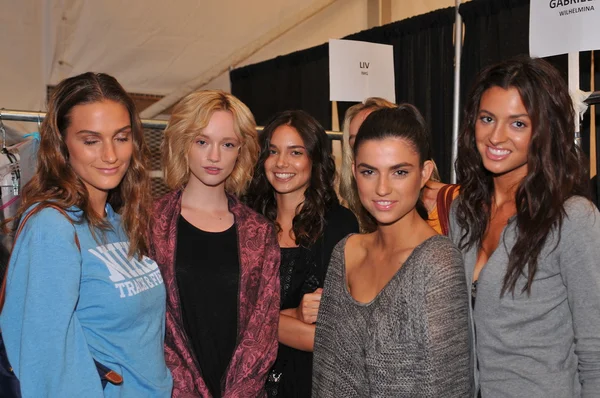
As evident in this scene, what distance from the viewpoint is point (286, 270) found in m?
2.36

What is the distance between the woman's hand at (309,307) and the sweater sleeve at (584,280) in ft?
2.85

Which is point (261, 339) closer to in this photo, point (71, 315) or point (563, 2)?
point (71, 315)

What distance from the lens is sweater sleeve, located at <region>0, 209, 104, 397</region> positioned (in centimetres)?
149

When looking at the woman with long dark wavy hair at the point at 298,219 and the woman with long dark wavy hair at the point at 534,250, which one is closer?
the woman with long dark wavy hair at the point at 534,250

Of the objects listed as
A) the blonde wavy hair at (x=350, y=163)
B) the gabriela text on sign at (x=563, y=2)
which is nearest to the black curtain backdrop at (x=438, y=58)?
the blonde wavy hair at (x=350, y=163)

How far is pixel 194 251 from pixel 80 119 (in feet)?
1.98

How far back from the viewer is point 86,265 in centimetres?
163

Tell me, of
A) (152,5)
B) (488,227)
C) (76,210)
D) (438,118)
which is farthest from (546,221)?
(152,5)

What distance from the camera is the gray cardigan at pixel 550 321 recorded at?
158 centimetres

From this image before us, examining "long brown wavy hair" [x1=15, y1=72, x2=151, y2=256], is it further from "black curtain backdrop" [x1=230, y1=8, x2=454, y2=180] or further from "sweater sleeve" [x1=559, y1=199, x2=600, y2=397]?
"black curtain backdrop" [x1=230, y1=8, x2=454, y2=180]

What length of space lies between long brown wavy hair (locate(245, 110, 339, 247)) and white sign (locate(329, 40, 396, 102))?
474 millimetres

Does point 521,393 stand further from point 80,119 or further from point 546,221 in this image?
point 80,119

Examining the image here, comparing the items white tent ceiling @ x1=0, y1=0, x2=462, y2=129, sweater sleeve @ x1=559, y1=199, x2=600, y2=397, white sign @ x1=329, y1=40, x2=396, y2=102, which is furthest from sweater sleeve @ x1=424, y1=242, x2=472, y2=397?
white tent ceiling @ x1=0, y1=0, x2=462, y2=129

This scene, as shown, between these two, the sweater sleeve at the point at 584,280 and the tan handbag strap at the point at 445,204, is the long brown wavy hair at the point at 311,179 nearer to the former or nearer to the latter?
the tan handbag strap at the point at 445,204
